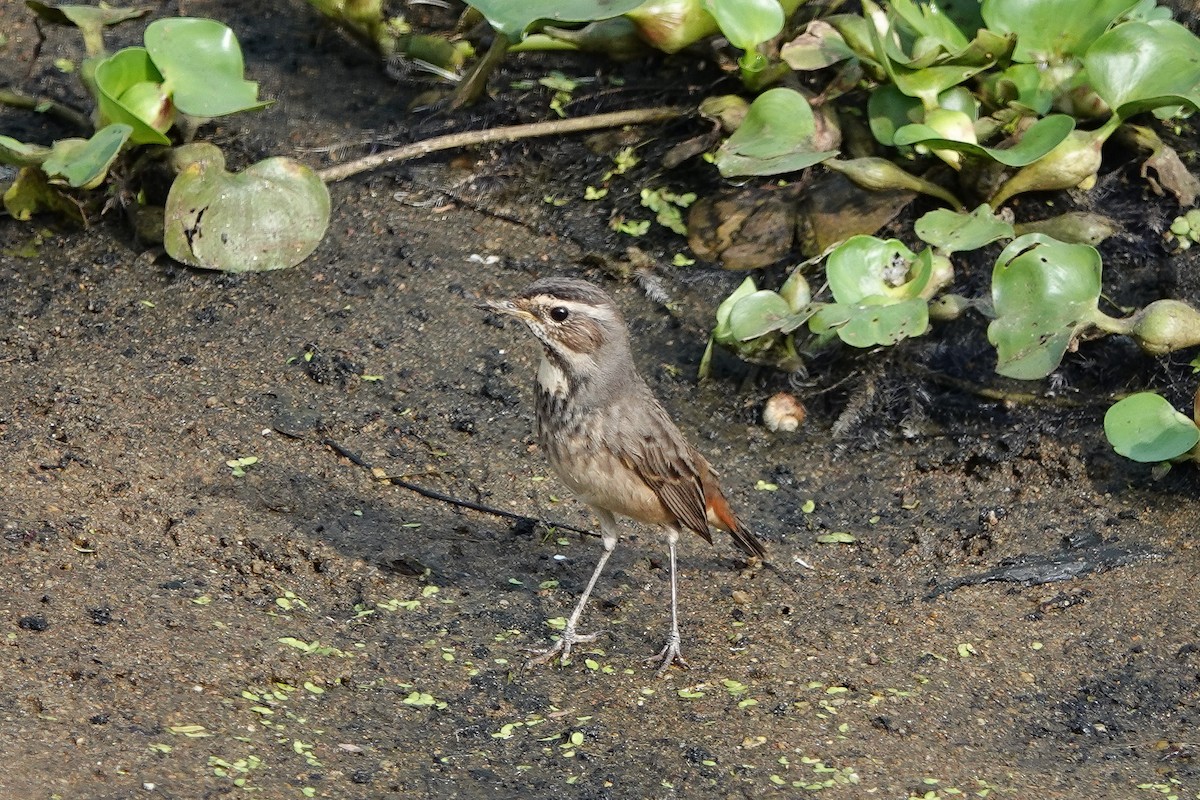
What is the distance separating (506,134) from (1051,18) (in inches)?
124

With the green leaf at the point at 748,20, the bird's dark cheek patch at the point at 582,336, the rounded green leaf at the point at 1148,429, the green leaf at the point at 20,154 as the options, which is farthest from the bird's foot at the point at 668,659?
the green leaf at the point at 20,154

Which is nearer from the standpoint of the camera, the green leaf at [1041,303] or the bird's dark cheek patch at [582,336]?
the bird's dark cheek patch at [582,336]

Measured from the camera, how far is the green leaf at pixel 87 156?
746cm

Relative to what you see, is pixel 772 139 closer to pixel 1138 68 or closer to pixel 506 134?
pixel 506 134

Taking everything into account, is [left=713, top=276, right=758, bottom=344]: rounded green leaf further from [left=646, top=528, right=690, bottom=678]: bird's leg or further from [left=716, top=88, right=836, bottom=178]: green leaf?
[left=646, top=528, right=690, bottom=678]: bird's leg

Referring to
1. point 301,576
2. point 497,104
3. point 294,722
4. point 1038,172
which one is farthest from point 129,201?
point 1038,172

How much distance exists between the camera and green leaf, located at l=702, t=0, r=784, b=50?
7.77m

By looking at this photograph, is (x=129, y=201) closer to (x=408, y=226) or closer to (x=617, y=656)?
(x=408, y=226)

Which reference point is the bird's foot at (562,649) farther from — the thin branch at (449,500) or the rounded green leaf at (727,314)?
the rounded green leaf at (727,314)

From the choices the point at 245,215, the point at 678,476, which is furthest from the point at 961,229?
the point at 245,215

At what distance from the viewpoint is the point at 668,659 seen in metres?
5.97

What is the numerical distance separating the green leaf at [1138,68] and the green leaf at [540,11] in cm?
240

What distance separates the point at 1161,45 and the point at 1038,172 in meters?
0.87

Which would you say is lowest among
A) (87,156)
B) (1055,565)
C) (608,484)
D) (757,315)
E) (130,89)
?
(1055,565)
